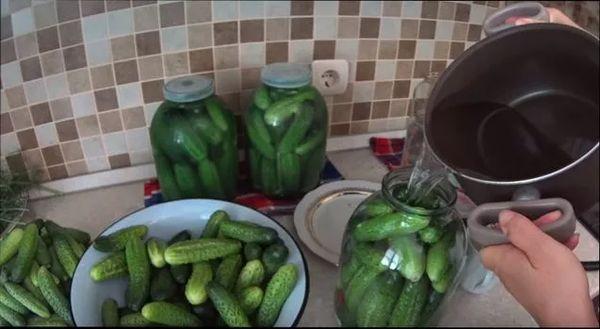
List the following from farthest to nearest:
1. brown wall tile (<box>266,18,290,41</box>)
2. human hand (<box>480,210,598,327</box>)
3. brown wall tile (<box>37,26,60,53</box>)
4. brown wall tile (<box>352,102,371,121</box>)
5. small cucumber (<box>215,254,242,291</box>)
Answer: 1. brown wall tile (<box>352,102,371,121</box>)
2. brown wall tile (<box>266,18,290,41</box>)
3. brown wall tile (<box>37,26,60,53</box>)
4. small cucumber (<box>215,254,242,291</box>)
5. human hand (<box>480,210,598,327</box>)

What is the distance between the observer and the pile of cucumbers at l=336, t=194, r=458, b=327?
502mm

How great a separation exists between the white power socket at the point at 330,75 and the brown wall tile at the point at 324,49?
1 centimetres

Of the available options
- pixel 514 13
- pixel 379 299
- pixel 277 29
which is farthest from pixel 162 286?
pixel 514 13

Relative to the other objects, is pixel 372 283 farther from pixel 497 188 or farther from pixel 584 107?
pixel 584 107

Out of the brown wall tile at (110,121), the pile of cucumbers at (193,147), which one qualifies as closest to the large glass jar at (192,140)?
the pile of cucumbers at (193,147)

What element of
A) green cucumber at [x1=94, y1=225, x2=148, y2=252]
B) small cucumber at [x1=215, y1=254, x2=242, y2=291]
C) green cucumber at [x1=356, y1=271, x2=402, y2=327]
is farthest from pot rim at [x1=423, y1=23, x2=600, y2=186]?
green cucumber at [x1=94, y1=225, x2=148, y2=252]

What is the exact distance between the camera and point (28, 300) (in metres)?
0.56

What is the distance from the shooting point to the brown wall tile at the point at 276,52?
823mm

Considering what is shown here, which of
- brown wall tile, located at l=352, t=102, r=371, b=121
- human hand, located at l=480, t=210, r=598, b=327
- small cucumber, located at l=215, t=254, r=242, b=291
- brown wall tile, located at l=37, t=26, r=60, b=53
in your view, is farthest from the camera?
brown wall tile, located at l=352, t=102, r=371, b=121

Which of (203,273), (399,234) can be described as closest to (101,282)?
(203,273)

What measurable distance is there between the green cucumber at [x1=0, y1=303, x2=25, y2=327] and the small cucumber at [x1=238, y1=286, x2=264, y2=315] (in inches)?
9.8

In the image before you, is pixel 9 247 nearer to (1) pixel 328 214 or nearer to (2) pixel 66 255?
(2) pixel 66 255

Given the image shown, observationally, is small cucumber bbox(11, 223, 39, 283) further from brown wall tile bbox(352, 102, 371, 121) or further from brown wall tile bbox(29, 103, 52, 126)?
brown wall tile bbox(352, 102, 371, 121)

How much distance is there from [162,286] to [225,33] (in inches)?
16.3
